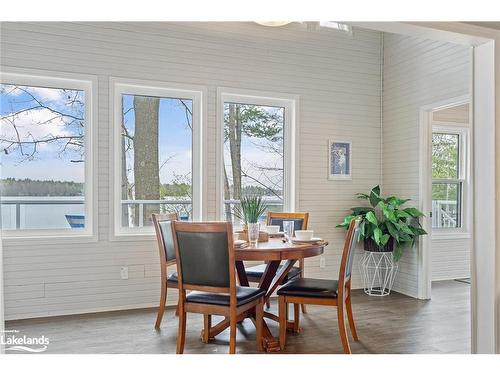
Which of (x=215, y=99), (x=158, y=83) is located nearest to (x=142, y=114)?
(x=158, y=83)

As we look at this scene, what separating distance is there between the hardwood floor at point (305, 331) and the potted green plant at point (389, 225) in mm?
672

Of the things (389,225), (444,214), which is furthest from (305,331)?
(444,214)

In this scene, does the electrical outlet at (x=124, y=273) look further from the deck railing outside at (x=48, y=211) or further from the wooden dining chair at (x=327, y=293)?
the wooden dining chair at (x=327, y=293)

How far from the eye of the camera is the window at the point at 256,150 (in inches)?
202

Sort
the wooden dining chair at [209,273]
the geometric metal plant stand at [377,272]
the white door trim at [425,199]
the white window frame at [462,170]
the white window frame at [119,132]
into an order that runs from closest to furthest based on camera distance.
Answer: the wooden dining chair at [209,273] < the white window frame at [119,132] < the white door trim at [425,199] < the geometric metal plant stand at [377,272] < the white window frame at [462,170]

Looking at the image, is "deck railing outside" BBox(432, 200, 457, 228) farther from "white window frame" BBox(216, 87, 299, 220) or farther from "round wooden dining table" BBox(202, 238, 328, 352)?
"round wooden dining table" BBox(202, 238, 328, 352)

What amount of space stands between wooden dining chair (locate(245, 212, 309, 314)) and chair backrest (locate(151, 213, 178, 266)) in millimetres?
741

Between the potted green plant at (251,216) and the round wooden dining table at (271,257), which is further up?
the potted green plant at (251,216)

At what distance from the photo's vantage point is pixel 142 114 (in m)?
4.79

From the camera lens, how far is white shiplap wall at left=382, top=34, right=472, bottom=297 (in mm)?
4832

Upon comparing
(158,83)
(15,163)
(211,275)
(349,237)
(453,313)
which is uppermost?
(158,83)

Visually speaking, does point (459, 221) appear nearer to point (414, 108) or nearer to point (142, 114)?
point (414, 108)

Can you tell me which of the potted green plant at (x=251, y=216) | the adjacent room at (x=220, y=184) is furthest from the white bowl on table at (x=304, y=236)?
the potted green plant at (x=251, y=216)
